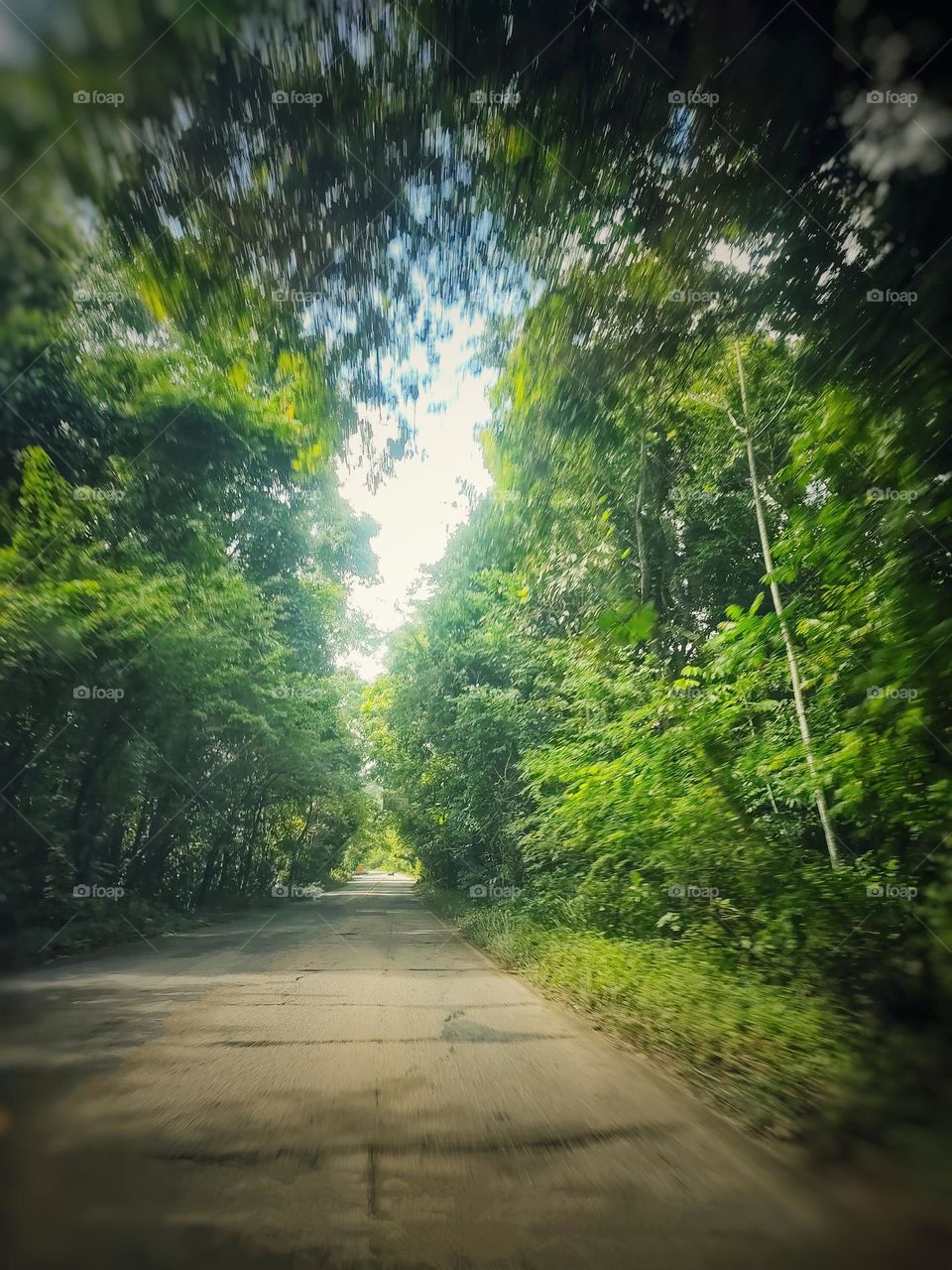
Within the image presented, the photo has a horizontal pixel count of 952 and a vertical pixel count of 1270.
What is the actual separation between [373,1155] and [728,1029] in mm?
2679

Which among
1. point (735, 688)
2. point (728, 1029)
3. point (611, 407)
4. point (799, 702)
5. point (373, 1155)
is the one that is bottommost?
point (373, 1155)

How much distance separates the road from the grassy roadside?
0.25 meters

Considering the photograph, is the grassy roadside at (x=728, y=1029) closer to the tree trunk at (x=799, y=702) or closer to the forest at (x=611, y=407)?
the forest at (x=611, y=407)

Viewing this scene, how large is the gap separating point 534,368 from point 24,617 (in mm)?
6808

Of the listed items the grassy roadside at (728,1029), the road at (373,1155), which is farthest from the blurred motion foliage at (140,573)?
the grassy roadside at (728,1029)

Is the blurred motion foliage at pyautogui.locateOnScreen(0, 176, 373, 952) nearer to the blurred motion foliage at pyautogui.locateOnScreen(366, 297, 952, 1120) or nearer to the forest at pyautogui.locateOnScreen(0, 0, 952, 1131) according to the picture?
the forest at pyautogui.locateOnScreen(0, 0, 952, 1131)

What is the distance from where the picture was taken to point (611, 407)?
492 centimetres

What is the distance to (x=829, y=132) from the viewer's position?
3.11m

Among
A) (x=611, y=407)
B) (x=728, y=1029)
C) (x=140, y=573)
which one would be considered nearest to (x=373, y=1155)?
(x=728, y=1029)

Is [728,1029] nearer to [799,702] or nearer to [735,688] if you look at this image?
[799,702]

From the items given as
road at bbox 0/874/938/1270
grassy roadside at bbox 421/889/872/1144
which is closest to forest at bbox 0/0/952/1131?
grassy roadside at bbox 421/889/872/1144

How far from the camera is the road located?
2287mm

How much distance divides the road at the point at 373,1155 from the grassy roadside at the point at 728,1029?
25 centimetres

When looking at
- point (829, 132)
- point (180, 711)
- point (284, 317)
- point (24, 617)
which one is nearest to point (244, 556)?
point (180, 711)
